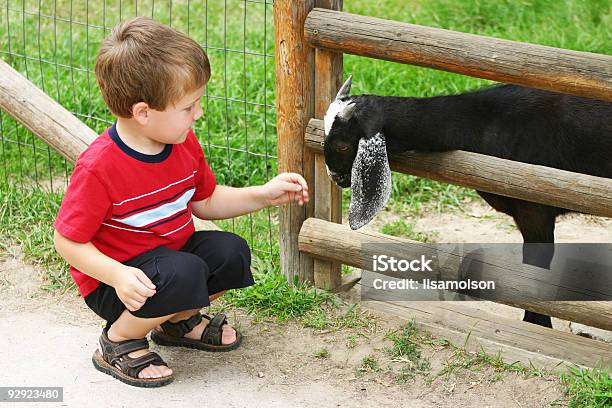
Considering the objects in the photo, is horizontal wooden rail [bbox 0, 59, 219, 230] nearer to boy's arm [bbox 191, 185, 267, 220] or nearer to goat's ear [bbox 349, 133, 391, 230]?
boy's arm [bbox 191, 185, 267, 220]

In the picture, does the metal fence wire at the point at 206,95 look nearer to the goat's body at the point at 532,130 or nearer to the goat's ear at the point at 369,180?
the goat's ear at the point at 369,180

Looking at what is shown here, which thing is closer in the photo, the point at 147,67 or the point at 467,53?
the point at 147,67

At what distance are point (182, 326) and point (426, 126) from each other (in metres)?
1.30

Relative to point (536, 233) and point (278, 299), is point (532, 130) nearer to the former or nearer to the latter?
point (536, 233)

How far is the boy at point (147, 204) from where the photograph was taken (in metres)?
3.35

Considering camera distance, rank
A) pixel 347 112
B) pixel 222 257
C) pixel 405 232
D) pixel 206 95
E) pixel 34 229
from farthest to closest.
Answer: pixel 405 232, pixel 206 95, pixel 34 229, pixel 347 112, pixel 222 257

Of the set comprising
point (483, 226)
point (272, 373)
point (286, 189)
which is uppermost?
point (286, 189)

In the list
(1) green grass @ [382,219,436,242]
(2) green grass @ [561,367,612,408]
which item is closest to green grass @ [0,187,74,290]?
(1) green grass @ [382,219,436,242]

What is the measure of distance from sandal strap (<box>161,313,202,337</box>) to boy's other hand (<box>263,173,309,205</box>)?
23.4 inches

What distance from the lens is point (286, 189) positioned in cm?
374

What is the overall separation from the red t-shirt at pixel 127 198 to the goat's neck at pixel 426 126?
2.75ft

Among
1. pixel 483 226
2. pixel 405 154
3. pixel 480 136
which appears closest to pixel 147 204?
pixel 405 154

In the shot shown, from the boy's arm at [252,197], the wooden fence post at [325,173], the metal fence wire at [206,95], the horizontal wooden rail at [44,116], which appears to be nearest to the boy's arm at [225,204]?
the boy's arm at [252,197]

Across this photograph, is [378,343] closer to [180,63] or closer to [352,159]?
[352,159]
